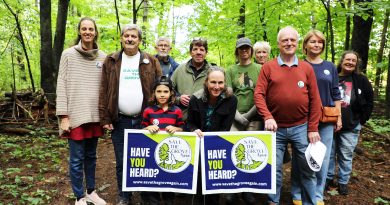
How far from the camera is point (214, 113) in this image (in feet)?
13.3

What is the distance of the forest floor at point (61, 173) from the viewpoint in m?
4.89

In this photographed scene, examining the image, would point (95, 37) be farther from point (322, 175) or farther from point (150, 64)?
point (322, 175)

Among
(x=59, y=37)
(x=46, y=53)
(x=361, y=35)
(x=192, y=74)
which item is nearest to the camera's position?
(x=192, y=74)

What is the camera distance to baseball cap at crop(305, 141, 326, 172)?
3.86 metres

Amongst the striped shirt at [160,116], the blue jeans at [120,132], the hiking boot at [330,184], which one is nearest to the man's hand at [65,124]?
the blue jeans at [120,132]

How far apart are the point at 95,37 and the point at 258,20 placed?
9.80 metres

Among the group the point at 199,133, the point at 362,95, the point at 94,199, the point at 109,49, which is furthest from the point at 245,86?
the point at 109,49

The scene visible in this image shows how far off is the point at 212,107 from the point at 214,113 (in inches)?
3.4

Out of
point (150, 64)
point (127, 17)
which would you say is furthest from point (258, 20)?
point (150, 64)

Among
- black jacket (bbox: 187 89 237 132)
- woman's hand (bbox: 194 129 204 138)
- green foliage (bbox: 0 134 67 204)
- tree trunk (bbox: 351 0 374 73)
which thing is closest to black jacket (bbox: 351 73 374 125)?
black jacket (bbox: 187 89 237 132)

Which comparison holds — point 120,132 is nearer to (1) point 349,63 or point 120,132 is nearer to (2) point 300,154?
(2) point 300,154

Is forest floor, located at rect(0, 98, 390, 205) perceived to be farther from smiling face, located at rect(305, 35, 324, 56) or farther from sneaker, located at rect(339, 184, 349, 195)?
smiling face, located at rect(305, 35, 324, 56)

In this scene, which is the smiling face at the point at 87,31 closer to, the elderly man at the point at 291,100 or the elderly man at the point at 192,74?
the elderly man at the point at 192,74

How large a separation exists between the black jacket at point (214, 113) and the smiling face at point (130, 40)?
1046 millimetres
